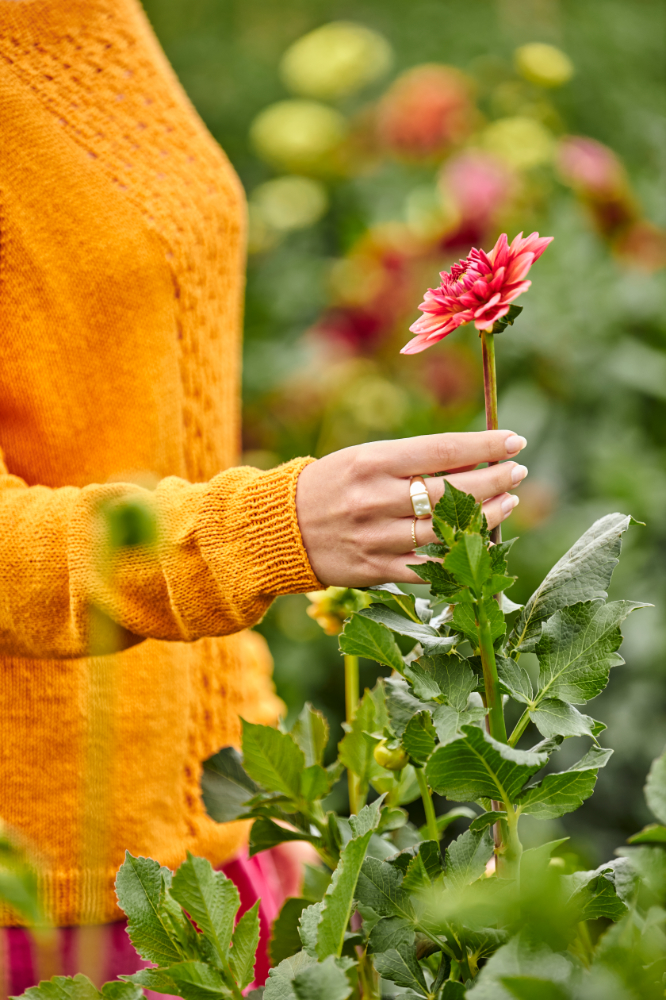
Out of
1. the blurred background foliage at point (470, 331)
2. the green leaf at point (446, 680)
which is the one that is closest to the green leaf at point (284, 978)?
the green leaf at point (446, 680)

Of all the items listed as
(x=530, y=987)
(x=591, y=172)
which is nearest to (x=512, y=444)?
(x=530, y=987)

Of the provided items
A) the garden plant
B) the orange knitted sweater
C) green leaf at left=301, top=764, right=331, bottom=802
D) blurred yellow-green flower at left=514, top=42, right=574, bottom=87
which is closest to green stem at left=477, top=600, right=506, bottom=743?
the garden plant

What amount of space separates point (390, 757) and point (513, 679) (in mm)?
91

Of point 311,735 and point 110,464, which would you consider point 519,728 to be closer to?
point 311,735

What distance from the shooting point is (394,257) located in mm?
1432

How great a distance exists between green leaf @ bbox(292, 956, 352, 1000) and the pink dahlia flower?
226 mm

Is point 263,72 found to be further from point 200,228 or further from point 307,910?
point 307,910

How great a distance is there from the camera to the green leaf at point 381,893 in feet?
1.12

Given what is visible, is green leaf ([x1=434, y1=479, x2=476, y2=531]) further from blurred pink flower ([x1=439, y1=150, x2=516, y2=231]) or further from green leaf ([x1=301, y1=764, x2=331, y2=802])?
blurred pink flower ([x1=439, y1=150, x2=516, y2=231])

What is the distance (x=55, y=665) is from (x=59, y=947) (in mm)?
201

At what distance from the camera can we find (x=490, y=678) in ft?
1.09

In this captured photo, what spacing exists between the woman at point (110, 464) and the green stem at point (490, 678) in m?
0.17

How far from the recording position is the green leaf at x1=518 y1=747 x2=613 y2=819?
12.4 inches

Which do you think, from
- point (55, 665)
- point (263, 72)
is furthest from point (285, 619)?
point (263, 72)
